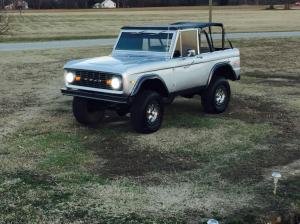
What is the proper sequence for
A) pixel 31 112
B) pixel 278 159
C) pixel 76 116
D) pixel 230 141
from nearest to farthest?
1. pixel 278 159
2. pixel 230 141
3. pixel 76 116
4. pixel 31 112

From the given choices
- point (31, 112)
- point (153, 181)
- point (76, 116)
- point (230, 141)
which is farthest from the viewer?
point (31, 112)

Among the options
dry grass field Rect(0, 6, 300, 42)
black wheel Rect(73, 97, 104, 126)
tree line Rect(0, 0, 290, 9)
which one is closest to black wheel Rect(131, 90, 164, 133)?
black wheel Rect(73, 97, 104, 126)

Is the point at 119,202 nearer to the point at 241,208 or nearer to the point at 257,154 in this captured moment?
the point at 241,208

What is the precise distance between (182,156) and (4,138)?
3308 millimetres

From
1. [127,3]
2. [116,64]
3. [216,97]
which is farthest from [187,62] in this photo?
[127,3]

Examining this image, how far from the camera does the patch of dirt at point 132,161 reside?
7344 millimetres

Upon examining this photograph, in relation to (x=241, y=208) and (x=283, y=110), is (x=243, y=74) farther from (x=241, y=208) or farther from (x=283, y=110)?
(x=241, y=208)

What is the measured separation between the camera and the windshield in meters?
9.72

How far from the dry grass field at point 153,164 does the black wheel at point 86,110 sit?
21 cm

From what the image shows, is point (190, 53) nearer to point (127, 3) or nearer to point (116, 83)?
point (116, 83)

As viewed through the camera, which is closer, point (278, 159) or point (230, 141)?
point (278, 159)

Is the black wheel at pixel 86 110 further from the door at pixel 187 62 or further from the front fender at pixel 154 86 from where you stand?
the door at pixel 187 62

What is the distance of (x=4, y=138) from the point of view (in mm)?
9023

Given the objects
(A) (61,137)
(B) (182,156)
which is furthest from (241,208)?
(A) (61,137)
